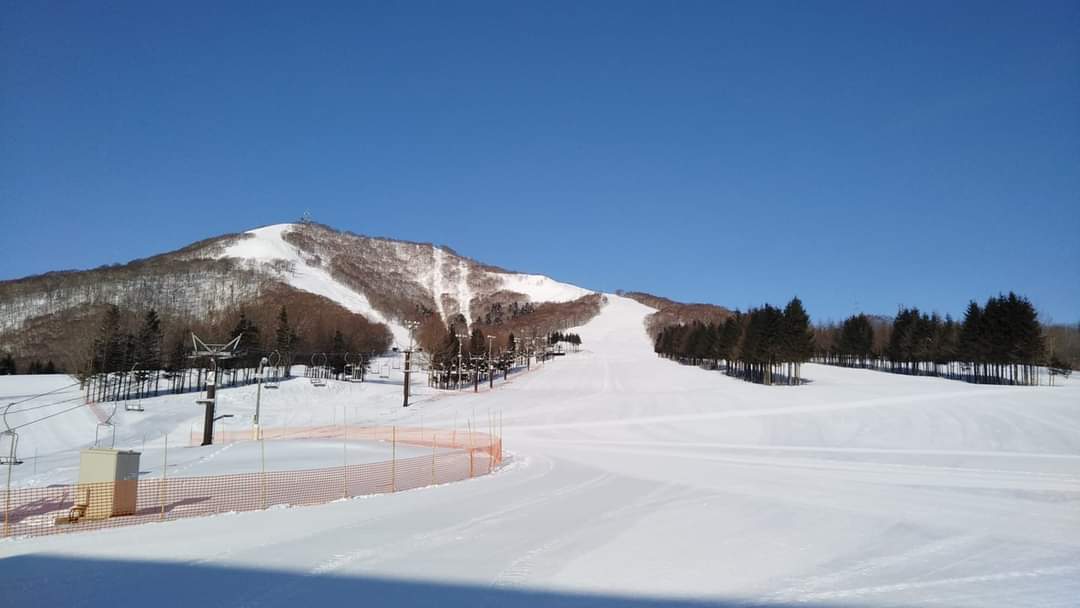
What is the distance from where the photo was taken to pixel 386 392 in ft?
284

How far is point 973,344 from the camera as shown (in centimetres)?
8631

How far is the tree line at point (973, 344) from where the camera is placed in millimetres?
80562

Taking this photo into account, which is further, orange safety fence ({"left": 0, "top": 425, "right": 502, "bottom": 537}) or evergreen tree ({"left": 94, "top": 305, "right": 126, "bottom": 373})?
evergreen tree ({"left": 94, "top": 305, "right": 126, "bottom": 373})

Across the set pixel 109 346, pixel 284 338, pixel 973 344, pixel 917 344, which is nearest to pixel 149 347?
pixel 109 346

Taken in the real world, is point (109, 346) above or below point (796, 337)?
below

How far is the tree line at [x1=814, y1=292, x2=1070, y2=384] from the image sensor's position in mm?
80562

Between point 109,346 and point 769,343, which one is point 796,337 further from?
point 109,346

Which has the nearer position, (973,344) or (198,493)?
(198,493)

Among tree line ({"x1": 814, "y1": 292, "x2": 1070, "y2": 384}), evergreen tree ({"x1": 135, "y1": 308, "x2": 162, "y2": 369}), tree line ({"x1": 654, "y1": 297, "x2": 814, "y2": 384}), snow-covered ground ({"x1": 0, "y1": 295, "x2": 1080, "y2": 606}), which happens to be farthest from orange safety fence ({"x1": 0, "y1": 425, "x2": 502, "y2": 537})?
tree line ({"x1": 814, "y1": 292, "x2": 1070, "y2": 384})

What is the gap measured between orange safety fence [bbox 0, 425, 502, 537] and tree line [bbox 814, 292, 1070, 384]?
73.6 meters

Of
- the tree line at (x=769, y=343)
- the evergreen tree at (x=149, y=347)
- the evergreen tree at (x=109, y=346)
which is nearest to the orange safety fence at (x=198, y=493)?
the evergreen tree at (x=109, y=346)

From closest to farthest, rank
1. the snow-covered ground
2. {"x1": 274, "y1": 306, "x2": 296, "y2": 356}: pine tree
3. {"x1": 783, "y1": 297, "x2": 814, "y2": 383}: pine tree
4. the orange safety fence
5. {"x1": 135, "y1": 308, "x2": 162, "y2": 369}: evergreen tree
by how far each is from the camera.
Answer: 1. the snow-covered ground
2. the orange safety fence
3. {"x1": 135, "y1": 308, "x2": 162, "y2": 369}: evergreen tree
4. {"x1": 783, "y1": 297, "x2": 814, "y2": 383}: pine tree
5. {"x1": 274, "y1": 306, "x2": 296, "y2": 356}: pine tree

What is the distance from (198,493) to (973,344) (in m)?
90.0

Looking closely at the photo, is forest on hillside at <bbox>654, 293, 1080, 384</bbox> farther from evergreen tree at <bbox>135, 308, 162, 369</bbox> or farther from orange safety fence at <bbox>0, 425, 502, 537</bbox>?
evergreen tree at <bbox>135, 308, 162, 369</bbox>
